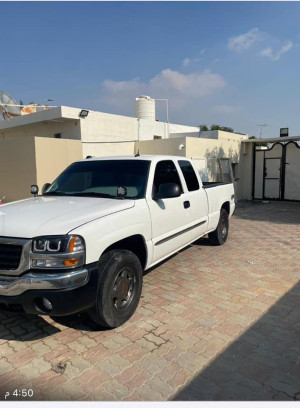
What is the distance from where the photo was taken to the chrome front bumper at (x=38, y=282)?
2.66 metres

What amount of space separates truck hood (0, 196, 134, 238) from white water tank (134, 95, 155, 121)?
1555 centimetres

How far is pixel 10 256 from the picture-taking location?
278cm

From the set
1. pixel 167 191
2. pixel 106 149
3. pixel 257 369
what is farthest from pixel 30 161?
pixel 257 369

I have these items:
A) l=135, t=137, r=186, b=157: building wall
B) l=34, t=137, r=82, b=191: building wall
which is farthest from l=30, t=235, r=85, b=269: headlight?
l=135, t=137, r=186, b=157: building wall

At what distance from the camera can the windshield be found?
402 centimetres

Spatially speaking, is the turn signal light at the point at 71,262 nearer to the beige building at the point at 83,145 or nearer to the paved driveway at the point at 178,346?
the paved driveway at the point at 178,346

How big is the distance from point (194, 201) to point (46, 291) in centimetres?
310

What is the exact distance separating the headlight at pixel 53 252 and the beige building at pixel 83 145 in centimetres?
852

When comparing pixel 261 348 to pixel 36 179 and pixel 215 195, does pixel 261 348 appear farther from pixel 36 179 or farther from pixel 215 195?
pixel 36 179

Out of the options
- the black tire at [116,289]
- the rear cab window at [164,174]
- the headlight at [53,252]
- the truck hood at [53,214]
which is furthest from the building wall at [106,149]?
the headlight at [53,252]

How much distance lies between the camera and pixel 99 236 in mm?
2963

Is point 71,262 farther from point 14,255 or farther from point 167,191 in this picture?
point 167,191

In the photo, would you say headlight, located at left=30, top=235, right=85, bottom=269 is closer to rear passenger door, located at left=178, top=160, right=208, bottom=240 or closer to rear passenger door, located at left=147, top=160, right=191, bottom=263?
rear passenger door, located at left=147, top=160, right=191, bottom=263

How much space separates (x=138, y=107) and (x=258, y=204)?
30.8ft
